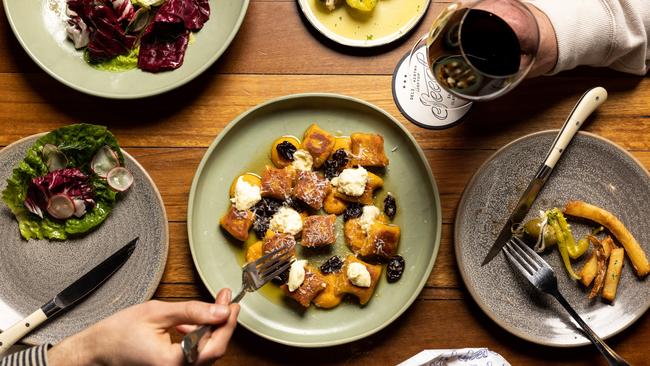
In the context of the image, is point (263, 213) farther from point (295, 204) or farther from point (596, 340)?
point (596, 340)

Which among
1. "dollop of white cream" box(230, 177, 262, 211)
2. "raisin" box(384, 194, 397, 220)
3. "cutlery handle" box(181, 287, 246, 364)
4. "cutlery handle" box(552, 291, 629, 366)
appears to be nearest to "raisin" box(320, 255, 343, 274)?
"raisin" box(384, 194, 397, 220)

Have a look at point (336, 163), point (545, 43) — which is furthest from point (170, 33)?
point (545, 43)

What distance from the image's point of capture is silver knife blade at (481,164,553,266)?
241 cm

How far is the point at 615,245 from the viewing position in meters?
2.46

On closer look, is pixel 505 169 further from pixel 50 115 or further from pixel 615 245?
pixel 50 115

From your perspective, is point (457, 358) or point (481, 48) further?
point (457, 358)

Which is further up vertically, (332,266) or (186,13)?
(186,13)

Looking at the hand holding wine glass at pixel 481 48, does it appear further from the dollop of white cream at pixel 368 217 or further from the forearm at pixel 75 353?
the forearm at pixel 75 353

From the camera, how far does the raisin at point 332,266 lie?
7.97 ft

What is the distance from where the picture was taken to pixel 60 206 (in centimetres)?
239

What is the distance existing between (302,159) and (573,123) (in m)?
1.10

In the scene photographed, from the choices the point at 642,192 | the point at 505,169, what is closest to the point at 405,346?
the point at 505,169

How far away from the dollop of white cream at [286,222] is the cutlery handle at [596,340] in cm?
106

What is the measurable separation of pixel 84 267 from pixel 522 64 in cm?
186
